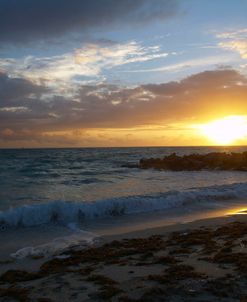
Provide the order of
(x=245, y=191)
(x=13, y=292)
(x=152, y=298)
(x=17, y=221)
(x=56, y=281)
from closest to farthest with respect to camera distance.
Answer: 1. (x=152, y=298)
2. (x=13, y=292)
3. (x=56, y=281)
4. (x=17, y=221)
5. (x=245, y=191)

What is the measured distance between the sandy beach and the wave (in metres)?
3.77

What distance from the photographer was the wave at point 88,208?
40.7ft

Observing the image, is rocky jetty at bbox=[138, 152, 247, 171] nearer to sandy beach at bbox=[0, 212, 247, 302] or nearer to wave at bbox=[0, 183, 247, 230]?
wave at bbox=[0, 183, 247, 230]

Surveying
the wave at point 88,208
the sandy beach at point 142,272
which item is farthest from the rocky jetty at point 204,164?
the sandy beach at point 142,272

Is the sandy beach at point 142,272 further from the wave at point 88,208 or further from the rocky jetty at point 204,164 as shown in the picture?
the rocky jetty at point 204,164

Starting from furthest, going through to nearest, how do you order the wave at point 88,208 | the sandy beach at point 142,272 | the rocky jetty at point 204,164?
1. the rocky jetty at point 204,164
2. the wave at point 88,208
3. the sandy beach at point 142,272

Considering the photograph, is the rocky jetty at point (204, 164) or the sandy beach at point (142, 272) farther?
the rocky jetty at point (204, 164)

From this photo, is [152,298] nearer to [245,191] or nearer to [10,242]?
[10,242]

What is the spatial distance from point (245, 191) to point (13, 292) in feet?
56.1

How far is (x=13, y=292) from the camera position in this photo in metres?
5.75

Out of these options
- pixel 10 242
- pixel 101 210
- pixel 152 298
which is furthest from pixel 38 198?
pixel 152 298

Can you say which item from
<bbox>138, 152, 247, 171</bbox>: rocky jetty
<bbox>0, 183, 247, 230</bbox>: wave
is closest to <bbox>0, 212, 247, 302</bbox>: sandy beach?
<bbox>0, 183, 247, 230</bbox>: wave

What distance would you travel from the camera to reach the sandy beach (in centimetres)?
541

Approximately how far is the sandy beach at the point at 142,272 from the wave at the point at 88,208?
377 centimetres
